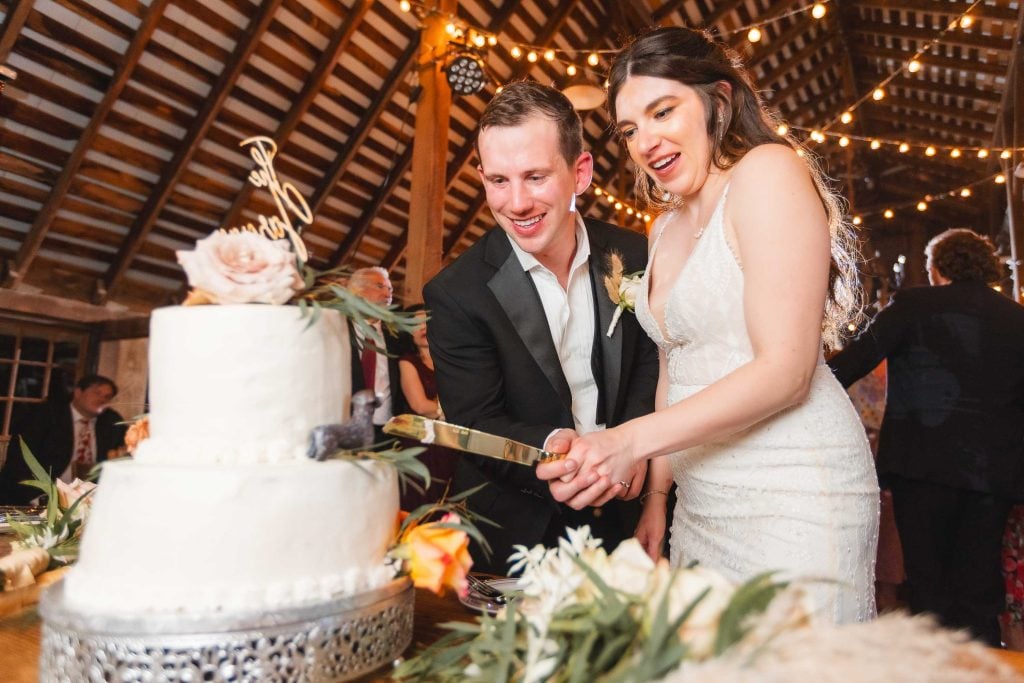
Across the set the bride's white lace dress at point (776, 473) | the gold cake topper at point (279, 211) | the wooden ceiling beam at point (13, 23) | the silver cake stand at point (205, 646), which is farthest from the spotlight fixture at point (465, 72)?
the silver cake stand at point (205, 646)

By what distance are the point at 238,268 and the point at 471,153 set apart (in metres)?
8.82

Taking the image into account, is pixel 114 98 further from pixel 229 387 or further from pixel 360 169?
pixel 229 387

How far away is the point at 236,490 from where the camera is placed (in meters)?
0.86

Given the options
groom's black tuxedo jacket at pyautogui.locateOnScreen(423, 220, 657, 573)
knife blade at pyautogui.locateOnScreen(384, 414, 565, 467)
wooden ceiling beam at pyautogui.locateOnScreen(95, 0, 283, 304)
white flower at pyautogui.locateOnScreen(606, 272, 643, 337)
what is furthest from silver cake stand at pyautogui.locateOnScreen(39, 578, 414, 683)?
wooden ceiling beam at pyautogui.locateOnScreen(95, 0, 283, 304)

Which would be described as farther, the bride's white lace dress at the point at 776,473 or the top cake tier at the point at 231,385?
the bride's white lace dress at the point at 776,473

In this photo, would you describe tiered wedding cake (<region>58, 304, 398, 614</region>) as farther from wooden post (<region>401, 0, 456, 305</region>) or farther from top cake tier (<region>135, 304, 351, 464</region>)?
wooden post (<region>401, 0, 456, 305</region>)

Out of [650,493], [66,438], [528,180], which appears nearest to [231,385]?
[528,180]

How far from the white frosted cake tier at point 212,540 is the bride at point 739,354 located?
0.58 meters

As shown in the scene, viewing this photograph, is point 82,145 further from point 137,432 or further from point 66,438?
point 137,432

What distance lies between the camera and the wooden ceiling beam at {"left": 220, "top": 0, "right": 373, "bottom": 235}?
724 centimetres

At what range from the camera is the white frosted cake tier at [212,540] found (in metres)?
0.84

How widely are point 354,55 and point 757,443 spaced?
292 inches

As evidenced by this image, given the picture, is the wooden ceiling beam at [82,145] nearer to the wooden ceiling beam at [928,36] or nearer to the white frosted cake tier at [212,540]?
the white frosted cake tier at [212,540]

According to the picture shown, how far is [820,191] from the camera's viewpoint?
145cm
